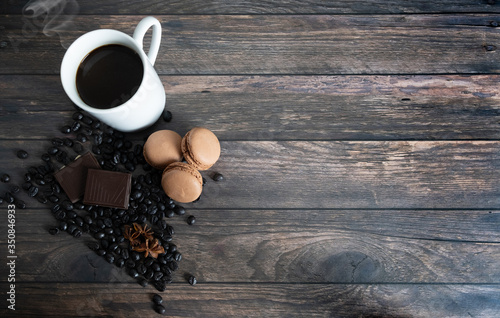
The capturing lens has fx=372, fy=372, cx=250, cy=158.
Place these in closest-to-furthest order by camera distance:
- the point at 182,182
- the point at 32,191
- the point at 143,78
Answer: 1. the point at 143,78
2. the point at 182,182
3. the point at 32,191

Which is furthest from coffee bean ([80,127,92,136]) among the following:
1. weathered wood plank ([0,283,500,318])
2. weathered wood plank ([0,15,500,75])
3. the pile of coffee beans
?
weathered wood plank ([0,283,500,318])

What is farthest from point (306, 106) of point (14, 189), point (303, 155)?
point (14, 189)

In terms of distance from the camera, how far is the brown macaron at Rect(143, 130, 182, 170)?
104 cm

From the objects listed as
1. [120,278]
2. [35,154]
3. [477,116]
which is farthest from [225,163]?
[477,116]

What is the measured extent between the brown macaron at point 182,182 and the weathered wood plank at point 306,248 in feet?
0.35

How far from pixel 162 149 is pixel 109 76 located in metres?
0.23

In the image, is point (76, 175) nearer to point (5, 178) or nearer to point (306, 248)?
point (5, 178)

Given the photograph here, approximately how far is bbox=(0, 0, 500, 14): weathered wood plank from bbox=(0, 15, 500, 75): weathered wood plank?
0.02 m

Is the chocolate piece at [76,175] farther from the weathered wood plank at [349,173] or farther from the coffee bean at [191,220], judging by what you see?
the coffee bean at [191,220]

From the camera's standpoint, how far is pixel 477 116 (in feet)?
3.86

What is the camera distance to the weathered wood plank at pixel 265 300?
1098mm

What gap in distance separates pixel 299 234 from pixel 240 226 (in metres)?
0.18

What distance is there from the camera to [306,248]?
1.12 metres

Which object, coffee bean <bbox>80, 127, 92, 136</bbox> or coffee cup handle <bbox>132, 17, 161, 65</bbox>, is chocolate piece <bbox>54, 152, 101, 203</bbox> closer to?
coffee bean <bbox>80, 127, 92, 136</bbox>
